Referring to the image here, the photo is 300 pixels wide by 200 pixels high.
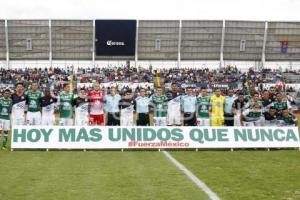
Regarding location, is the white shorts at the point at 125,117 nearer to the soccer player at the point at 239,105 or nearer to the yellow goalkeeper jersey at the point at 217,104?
the yellow goalkeeper jersey at the point at 217,104

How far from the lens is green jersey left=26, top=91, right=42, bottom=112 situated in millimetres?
17984

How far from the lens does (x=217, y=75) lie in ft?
176

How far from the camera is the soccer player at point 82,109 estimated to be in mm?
18747

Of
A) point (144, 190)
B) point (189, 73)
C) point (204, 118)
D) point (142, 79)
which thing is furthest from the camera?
point (189, 73)

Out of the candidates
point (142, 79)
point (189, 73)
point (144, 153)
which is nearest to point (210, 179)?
point (144, 153)

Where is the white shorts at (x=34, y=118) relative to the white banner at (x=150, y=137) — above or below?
above

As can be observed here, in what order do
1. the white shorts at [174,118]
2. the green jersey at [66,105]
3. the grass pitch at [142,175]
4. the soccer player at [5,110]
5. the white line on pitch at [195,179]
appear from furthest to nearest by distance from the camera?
the white shorts at [174,118] → the green jersey at [66,105] → the soccer player at [5,110] → the grass pitch at [142,175] → the white line on pitch at [195,179]

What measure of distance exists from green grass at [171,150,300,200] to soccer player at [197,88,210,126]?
8.44ft

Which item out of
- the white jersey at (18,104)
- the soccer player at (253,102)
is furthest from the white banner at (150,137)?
the white jersey at (18,104)

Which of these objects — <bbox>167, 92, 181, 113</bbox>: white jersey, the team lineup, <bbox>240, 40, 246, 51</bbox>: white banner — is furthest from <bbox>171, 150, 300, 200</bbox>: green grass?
<bbox>240, 40, 246, 51</bbox>: white banner

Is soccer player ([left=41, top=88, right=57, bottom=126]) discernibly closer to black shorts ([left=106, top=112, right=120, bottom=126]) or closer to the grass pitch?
black shorts ([left=106, top=112, right=120, bottom=126])

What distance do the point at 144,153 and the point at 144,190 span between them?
658 cm

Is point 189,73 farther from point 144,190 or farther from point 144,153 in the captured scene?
point 144,190

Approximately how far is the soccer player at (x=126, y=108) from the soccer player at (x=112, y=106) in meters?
0.16
